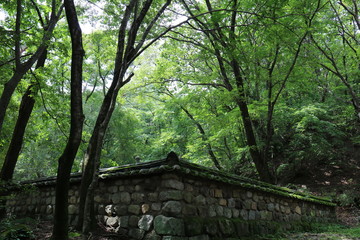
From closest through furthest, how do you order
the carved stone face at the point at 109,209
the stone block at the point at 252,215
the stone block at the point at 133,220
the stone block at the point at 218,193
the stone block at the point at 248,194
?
1. the stone block at the point at 133,220
2. the carved stone face at the point at 109,209
3. the stone block at the point at 218,193
4. the stone block at the point at 252,215
5. the stone block at the point at 248,194

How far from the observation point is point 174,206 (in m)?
3.94

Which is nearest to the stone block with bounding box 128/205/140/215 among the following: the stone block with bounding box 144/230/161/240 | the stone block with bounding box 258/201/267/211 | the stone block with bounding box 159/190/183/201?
the stone block with bounding box 144/230/161/240

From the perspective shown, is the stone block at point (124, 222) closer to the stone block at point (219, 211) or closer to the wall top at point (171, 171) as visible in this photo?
the wall top at point (171, 171)

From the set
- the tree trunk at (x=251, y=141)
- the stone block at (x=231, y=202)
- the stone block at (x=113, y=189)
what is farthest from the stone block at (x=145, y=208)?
the tree trunk at (x=251, y=141)

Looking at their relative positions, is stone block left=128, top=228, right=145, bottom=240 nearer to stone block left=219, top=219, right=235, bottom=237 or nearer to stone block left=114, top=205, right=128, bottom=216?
stone block left=114, top=205, right=128, bottom=216

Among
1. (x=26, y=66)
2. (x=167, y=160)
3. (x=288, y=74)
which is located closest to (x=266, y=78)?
(x=288, y=74)

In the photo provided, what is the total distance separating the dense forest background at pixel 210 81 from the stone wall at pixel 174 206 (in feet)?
3.55

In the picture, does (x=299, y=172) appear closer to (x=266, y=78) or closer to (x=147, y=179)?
(x=266, y=78)

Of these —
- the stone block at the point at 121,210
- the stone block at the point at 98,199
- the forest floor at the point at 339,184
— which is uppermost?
the forest floor at the point at 339,184

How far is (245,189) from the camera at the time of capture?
5711mm

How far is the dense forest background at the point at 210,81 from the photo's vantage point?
666 cm

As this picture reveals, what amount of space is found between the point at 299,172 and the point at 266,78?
6911 millimetres

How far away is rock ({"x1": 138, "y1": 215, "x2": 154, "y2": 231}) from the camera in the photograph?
160 inches

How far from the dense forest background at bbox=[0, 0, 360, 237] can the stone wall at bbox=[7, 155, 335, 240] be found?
108cm
